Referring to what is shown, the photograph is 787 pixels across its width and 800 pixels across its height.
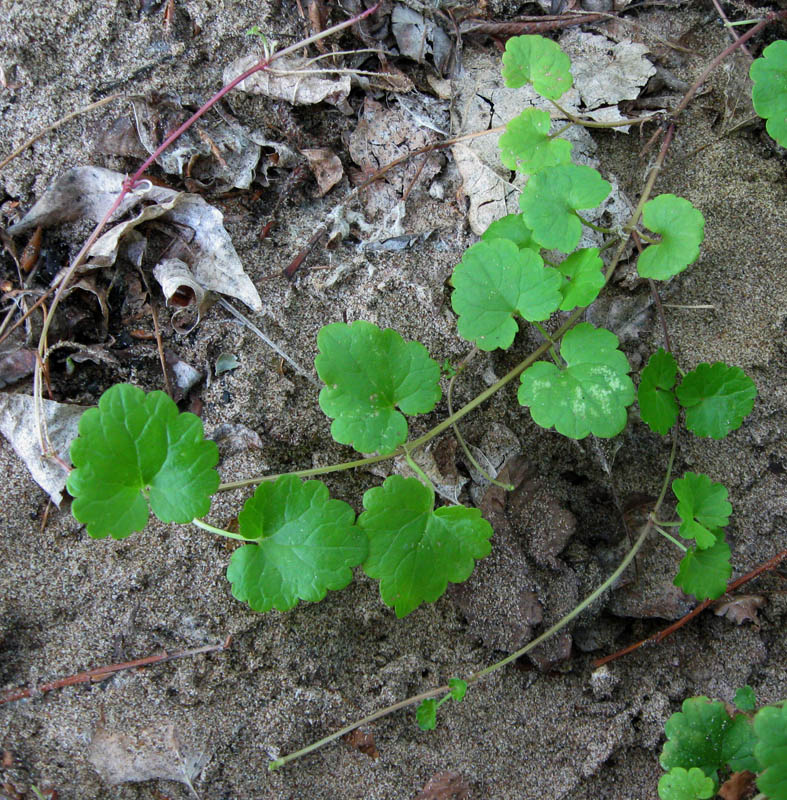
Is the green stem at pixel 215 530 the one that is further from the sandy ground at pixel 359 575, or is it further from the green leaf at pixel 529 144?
the green leaf at pixel 529 144

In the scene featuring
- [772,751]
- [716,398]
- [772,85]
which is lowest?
[772,751]

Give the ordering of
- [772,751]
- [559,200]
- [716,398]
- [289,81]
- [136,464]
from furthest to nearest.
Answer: [289,81] → [716,398] → [559,200] → [136,464] → [772,751]

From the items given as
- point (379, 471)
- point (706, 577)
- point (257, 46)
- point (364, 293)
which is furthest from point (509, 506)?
point (257, 46)

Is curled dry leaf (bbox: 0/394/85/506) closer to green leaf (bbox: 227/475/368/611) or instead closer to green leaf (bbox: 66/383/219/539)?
green leaf (bbox: 66/383/219/539)

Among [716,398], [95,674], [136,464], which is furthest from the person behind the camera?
[716,398]

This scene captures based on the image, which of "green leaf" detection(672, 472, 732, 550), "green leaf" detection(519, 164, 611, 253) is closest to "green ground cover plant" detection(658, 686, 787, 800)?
"green leaf" detection(672, 472, 732, 550)

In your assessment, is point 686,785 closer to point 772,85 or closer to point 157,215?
point 772,85

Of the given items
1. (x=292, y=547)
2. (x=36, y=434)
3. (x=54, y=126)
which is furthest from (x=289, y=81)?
(x=292, y=547)
